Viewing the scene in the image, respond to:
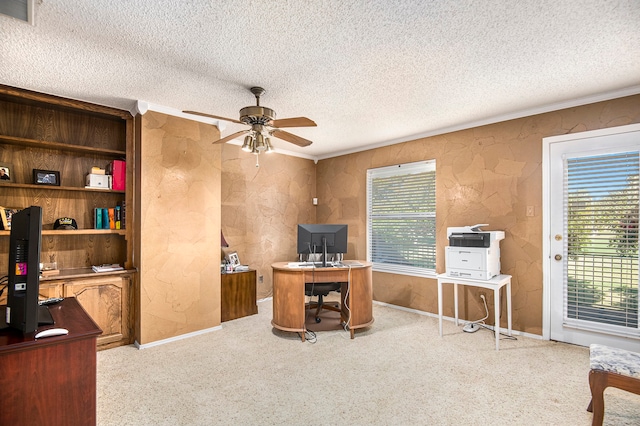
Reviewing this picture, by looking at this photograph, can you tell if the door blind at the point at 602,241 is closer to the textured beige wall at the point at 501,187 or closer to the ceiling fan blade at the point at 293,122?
the textured beige wall at the point at 501,187

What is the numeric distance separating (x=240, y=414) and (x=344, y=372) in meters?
0.98

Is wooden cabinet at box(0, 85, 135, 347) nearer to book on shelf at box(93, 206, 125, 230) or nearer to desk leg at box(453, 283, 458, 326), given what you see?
book on shelf at box(93, 206, 125, 230)

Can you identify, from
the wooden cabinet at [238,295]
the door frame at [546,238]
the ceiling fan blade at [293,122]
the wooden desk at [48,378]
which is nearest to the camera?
the wooden desk at [48,378]

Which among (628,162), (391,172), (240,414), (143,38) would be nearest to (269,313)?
(240,414)

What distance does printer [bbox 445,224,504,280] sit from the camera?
3469 mm

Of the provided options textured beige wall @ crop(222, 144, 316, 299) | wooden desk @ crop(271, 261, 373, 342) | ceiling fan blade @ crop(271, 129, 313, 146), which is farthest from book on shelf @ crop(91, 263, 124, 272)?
ceiling fan blade @ crop(271, 129, 313, 146)

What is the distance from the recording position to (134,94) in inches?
127

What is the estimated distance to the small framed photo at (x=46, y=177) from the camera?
325 cm

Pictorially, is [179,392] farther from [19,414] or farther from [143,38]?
[143,38]

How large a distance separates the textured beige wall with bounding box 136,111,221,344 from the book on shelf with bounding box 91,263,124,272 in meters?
0.30

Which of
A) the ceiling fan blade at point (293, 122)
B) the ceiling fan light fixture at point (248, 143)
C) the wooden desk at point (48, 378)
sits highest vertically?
the ceiling fan blade at point (293, 122)

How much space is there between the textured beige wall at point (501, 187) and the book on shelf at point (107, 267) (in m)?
3.58

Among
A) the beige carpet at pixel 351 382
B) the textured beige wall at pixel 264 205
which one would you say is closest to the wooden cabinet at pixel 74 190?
the beige carpet at pixel 351 382

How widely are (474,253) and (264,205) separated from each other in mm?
3287
